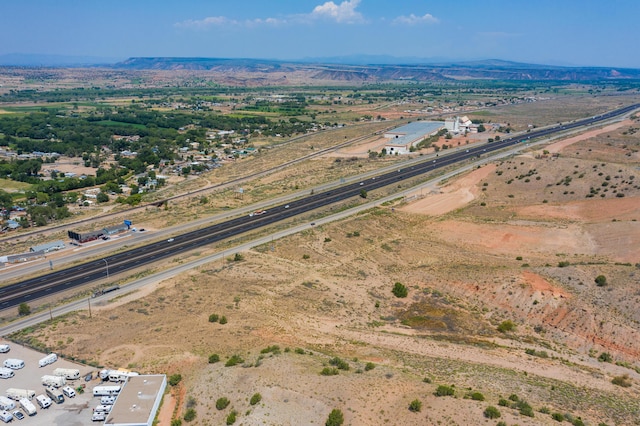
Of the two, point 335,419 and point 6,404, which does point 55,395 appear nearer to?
point 6,404

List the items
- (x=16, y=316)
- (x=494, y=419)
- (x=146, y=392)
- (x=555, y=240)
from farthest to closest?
(x=555, y=240) → (x=16, y=316) → (x=146, y=392) → (x=494, y=419)

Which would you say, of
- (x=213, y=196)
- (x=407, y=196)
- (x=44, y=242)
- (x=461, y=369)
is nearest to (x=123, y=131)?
(x=213, y=196)

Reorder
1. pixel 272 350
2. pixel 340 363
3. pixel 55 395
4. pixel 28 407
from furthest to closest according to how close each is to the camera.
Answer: pixel 272 350 < pixel 340 363 < pixel 55 395 < pixel 28 407

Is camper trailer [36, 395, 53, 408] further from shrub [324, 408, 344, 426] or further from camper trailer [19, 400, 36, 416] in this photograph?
shrub [324, 408, 344, 426]

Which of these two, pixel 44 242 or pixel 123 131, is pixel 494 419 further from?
pixel 123 131

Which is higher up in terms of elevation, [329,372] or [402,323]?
[329,372]

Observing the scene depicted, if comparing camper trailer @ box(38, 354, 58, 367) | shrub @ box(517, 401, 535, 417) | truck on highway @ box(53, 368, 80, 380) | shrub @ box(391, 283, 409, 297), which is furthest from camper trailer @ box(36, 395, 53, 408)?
shrub @ box(391, 283, 409, 297)

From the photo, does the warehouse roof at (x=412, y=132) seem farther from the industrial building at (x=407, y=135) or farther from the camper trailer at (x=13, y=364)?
the camper trailer at (x=13, y=364)

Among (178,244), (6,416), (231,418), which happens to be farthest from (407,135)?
(6,416)
